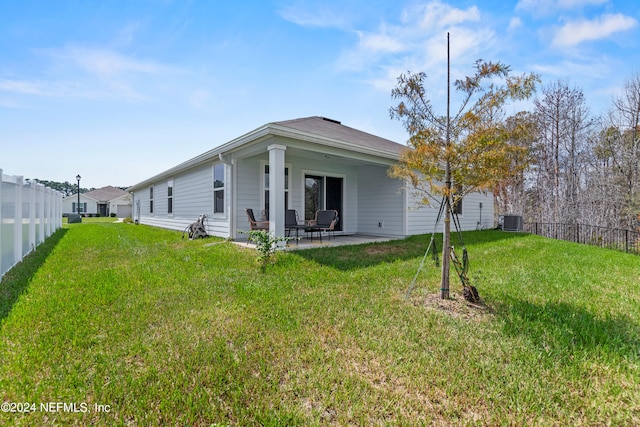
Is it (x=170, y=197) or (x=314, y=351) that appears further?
(x=170, y=197)

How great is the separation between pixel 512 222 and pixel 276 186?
1108 centimetres

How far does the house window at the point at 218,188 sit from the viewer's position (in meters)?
8.98

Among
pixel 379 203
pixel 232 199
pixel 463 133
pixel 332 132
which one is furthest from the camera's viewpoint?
pixel 379 203

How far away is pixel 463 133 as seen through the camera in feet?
11.8

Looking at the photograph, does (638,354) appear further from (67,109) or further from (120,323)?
(67,109)

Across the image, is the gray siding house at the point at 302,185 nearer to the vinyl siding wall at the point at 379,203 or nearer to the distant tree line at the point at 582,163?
the vinyl siding wall at the point at 379,203

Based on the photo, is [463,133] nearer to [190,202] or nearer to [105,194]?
[190,202]

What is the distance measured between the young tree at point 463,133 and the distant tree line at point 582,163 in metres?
10.3

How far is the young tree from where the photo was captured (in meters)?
3.36

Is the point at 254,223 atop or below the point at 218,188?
below

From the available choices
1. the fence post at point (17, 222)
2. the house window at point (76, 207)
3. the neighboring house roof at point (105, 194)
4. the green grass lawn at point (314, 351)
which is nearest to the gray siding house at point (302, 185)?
the green grass lawn at point (314, 351)

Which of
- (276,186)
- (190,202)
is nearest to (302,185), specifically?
(276,186)

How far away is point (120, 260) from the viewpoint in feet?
20.0

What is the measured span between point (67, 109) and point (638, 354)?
43.5 ft
